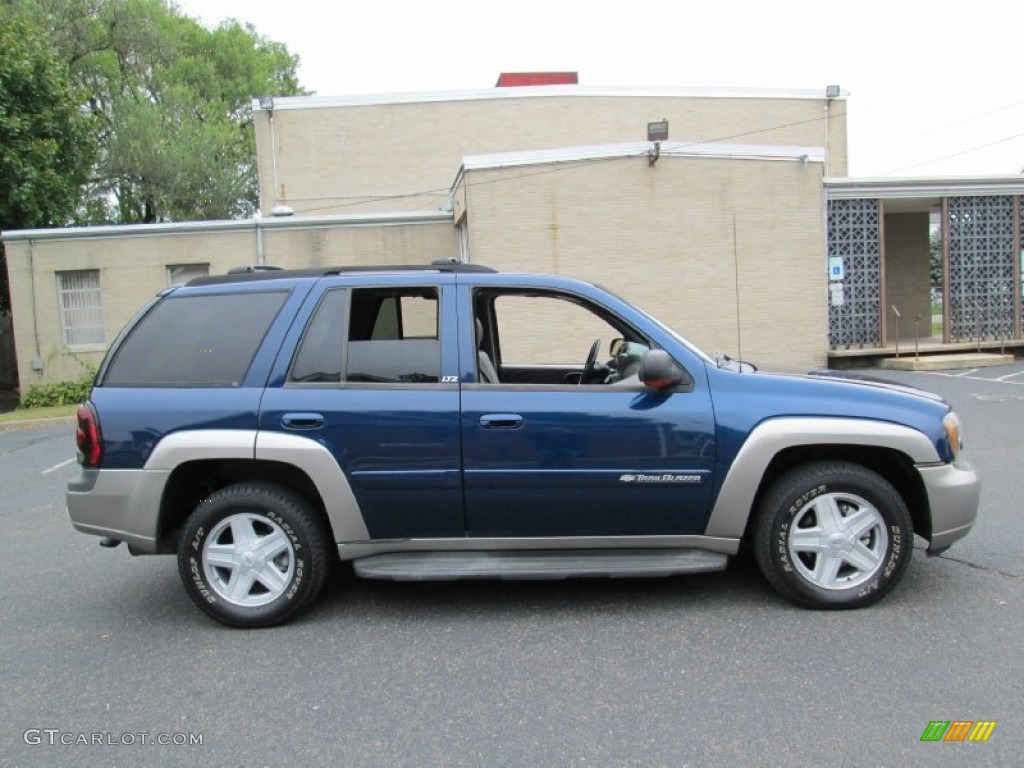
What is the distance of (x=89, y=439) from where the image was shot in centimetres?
404

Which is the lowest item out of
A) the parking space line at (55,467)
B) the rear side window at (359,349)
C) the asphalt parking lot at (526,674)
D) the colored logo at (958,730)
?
the colored logo at (958,730)

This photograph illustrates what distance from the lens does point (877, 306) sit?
1747 cm

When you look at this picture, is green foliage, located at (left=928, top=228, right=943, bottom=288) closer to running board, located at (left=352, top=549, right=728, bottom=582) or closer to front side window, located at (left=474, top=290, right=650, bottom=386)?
front side window, located at (left=474, top=290, right=650, bottom=386)

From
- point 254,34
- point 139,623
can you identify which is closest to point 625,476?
point 139,623

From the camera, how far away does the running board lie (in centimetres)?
394

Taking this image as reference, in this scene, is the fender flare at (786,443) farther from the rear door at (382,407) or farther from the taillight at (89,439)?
the taillight at (89,439)

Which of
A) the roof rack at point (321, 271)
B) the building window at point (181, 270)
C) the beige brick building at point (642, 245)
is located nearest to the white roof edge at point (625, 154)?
the beige brick building at point (642, 245)

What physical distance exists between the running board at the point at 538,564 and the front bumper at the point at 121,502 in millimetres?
1097

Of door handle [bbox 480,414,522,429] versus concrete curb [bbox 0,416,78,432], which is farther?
concrete curb [bbox 0,416,78,432]

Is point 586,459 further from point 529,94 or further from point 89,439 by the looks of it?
point 529,94

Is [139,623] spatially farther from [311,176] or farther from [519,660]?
[311,176]

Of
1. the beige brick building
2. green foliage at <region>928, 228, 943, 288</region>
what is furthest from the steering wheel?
green foliage at <region>928, 228, 943, 288</region>

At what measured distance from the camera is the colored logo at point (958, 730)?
2.91 metres

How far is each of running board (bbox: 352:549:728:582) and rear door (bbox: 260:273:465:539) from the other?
5.7 inches
